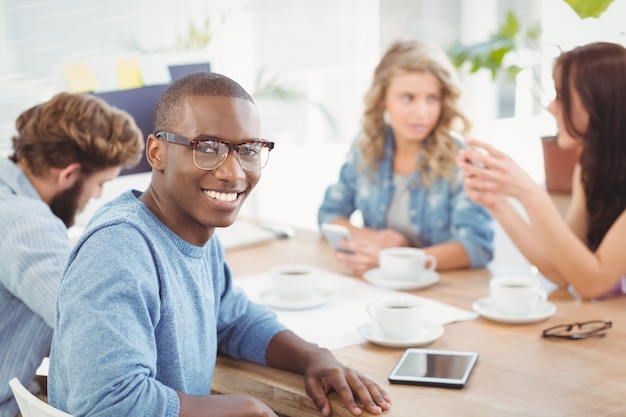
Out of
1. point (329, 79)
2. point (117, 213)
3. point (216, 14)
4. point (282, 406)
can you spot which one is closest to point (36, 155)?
point (117, 213)

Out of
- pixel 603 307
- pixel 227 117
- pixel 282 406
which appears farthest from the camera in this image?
pixel 603 307

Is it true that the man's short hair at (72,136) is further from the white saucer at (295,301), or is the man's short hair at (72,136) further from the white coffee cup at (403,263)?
the white coffee cup at (403,263)

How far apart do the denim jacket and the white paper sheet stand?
0.36 metres

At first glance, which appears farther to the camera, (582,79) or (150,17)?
(150,17)

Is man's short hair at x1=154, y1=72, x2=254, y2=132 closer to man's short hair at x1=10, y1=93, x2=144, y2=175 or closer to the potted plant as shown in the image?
man's short hair at x1=10, y1=93, x2=144, y2=175

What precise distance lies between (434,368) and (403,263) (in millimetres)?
615

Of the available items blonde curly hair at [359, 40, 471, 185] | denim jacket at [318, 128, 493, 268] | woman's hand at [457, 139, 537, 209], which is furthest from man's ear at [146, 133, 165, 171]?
blonde curly hair at [359, 40, 471, 185]

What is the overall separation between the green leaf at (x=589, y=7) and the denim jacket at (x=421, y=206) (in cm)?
58

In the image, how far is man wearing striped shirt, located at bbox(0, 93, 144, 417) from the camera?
175cm

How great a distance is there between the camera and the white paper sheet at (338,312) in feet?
5.93

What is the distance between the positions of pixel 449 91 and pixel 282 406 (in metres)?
1.33

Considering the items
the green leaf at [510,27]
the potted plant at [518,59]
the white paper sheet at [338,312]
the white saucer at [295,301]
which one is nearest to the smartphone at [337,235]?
the white paper sheet at [338,312]

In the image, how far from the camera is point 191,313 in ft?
4.83

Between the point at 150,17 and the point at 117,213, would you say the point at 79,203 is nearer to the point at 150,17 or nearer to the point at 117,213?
the point at 117,213
